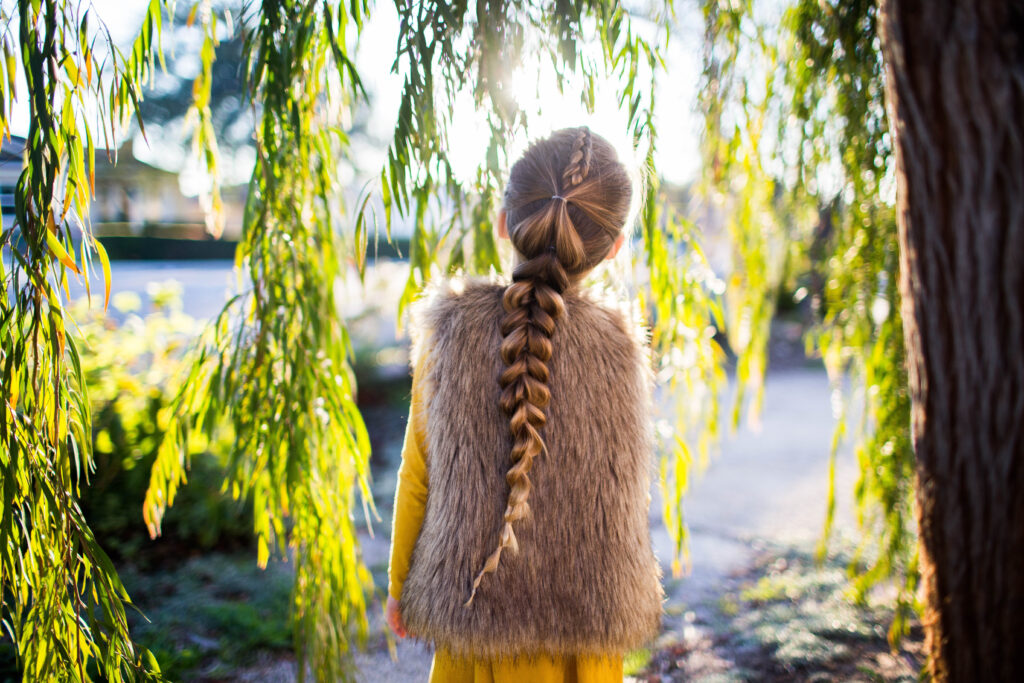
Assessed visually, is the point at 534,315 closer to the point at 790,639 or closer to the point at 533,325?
the point at 533,325

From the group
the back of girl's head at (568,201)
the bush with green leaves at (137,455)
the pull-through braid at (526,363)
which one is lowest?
the bush with green leaves at (137,455)

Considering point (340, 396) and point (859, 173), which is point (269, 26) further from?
point (859, 173)

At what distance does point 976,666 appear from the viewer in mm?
924

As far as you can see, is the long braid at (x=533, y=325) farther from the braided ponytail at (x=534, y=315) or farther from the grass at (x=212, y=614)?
the grass at (x=212, y=614)

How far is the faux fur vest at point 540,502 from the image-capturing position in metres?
1.21

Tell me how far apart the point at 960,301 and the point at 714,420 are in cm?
140

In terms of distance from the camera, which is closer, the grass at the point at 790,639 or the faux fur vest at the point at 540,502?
the faux fur vest at the point at 540,502

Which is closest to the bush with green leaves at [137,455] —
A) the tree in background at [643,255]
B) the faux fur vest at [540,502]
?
the tree in background at [643,255]

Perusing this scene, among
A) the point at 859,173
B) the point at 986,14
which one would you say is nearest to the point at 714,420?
the point at 859,173

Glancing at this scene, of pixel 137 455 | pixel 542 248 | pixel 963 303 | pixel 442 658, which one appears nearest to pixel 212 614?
pixel 137 455

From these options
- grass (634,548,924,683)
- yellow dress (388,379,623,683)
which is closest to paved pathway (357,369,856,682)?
grass (634,548,924,683)

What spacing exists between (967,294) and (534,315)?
2.29ft

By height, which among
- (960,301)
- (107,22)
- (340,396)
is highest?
(107,22)

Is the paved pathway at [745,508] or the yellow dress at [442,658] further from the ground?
the yellow dress at [442,658]
